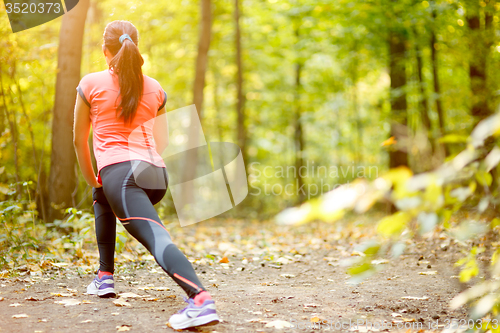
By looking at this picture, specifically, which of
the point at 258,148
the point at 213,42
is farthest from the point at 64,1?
the point at 258,148

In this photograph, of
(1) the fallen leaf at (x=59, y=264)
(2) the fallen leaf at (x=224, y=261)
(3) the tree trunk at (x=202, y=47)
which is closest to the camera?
(1) the fallen leaf at (x=59, y=264)

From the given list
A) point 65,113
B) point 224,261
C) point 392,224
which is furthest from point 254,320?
point 65,113

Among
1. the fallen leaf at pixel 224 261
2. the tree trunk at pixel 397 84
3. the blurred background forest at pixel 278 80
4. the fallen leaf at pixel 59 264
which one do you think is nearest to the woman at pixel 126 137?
the blurred background forest at pixel 278 80

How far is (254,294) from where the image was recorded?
3.53m

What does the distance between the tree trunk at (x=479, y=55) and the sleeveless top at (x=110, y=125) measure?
7.05 m

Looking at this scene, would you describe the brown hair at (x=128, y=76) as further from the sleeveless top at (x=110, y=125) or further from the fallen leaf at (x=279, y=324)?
the fallen leaf at (x=279, y=324)

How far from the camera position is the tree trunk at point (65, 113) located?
5715 mm

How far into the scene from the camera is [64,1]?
229 inches

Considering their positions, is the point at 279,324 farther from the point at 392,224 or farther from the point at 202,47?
the point at 202,47

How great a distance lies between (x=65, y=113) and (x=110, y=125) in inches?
133

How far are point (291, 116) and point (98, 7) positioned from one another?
1069 cm

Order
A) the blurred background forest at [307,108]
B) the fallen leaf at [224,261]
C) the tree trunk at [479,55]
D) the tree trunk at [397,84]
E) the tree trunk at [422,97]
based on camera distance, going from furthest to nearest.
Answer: the tree trunk at [422,97] < the tree trunk at [397,84] < the tree trunk at [479,55] < the fallen leaf at [224,261] < the blurred background forest at [307,108]

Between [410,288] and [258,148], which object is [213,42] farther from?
[410,288]

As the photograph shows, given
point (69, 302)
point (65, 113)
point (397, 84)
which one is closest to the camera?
point (69, 302)
